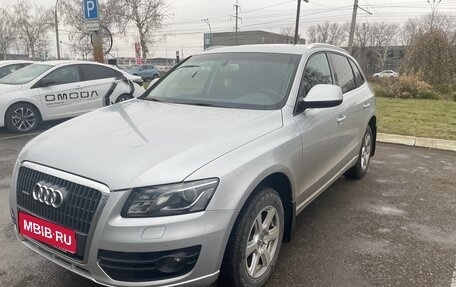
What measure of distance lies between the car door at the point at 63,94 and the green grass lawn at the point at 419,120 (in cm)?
654

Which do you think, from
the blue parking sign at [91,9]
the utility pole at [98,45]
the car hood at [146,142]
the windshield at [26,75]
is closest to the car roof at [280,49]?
the car hood at [146,142]

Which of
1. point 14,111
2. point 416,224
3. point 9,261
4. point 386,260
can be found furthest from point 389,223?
point 14,111

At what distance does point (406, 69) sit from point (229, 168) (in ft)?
62.0

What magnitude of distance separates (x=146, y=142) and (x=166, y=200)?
50 cm

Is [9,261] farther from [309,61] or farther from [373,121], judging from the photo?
[373,121]

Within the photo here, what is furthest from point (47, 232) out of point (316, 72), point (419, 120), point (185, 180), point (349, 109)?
point (419, 120)

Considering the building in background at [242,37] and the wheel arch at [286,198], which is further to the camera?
the building in background at [242,37]

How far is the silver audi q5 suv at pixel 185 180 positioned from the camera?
6.56 feet

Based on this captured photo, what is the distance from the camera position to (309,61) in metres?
3.51

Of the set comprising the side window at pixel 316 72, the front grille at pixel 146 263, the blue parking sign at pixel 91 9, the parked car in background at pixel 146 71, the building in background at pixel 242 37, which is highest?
the building in background at pixel 242 37

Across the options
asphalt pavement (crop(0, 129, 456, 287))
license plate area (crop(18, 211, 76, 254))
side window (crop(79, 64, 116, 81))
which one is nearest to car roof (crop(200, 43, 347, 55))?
asphalt pavement (crop(0, 129, 456, 287))

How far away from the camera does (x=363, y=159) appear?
16.7 feet

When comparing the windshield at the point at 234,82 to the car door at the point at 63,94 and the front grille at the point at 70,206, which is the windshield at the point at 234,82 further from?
the car door at the point at 63,94

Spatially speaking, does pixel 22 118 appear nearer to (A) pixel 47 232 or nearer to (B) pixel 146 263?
(A) pixel 47 232
